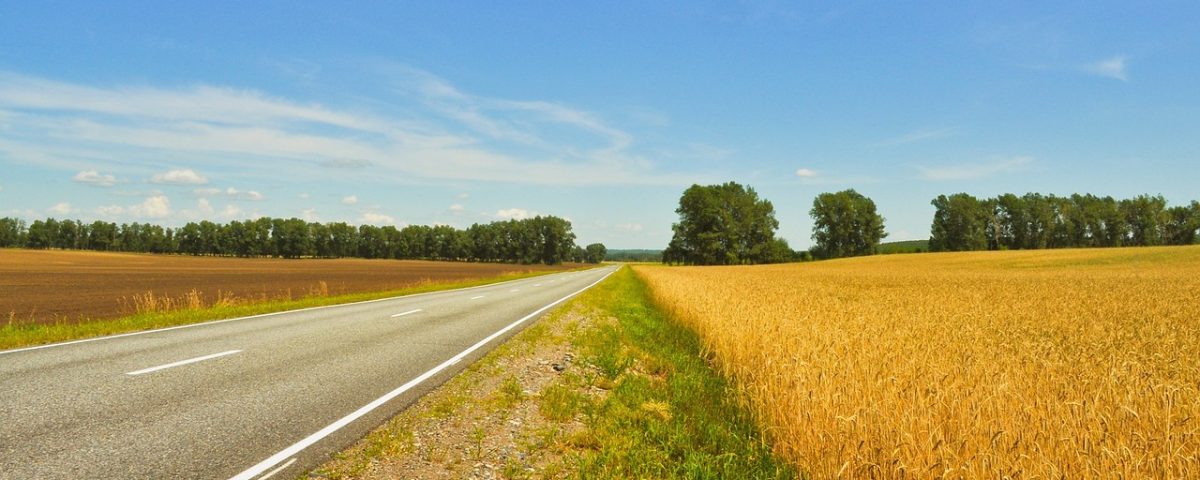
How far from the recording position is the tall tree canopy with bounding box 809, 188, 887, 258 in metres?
107

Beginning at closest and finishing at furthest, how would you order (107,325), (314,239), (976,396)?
(976,396)
(107,325)
(314,239)

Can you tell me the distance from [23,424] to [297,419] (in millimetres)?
2653

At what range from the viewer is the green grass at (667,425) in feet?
Answer: 15.8

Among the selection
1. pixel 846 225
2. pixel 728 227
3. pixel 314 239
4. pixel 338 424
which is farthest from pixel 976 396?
pixel 314 239

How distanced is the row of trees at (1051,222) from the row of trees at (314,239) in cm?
9935

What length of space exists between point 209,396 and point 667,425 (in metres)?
5.77

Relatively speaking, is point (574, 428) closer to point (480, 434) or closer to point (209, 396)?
point (480, 434)

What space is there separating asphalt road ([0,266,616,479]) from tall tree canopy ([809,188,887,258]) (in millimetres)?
107952

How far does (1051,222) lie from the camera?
106m

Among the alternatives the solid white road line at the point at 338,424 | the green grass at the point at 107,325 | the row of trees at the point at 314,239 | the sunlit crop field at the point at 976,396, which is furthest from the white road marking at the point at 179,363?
the row of trees at the point at 314,239

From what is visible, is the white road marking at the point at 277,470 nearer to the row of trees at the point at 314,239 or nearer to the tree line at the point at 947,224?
the tree line at the point at 947,224

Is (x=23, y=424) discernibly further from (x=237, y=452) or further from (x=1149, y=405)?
(x=1149, y=405)

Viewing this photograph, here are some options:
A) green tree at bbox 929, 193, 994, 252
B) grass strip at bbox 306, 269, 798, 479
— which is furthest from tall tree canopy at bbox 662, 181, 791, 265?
grass strip at bbox 306, 269, 798, 479

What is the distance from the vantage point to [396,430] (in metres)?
5.73
